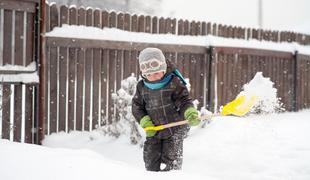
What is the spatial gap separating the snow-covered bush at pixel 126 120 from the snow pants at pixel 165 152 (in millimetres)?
1380

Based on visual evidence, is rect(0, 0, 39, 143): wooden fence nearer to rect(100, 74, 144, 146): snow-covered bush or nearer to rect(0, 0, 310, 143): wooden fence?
rect(0, 0, 310, 143): wooden fence

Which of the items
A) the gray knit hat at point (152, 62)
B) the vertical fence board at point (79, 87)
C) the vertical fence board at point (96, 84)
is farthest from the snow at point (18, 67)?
the gray knit hat at point (152, 62)

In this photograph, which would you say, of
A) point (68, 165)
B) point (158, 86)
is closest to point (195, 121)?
point (158, 86)

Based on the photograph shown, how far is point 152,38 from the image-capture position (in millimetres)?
6309

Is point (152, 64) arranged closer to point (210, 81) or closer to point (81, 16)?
point (81, 16)

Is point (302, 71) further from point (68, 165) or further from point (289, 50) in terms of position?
point (68, 165)

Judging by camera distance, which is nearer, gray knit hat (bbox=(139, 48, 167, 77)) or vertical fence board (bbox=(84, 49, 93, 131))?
gray knit hat (bbox=(139, 48, 167, 77))

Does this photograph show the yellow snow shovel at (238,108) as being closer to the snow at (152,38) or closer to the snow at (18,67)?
the snow at (18,67)

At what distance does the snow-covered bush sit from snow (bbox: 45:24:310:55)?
86 centimetres

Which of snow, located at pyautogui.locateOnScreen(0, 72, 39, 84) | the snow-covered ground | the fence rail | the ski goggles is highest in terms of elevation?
the fence rail

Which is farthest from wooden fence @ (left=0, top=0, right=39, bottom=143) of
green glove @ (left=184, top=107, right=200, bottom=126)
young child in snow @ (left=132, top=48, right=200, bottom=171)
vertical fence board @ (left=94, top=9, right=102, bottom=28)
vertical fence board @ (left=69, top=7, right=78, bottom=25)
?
green glove @ (left=184, top=107, right=200, bottom=126)

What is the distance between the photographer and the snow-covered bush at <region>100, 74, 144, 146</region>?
520 centimetres

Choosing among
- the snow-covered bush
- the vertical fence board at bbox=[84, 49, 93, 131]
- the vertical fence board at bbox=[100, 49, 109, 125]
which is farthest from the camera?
the vertical fence board at bbox=[100, 49, 109, 125]

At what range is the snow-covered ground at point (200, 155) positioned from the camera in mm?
2332
